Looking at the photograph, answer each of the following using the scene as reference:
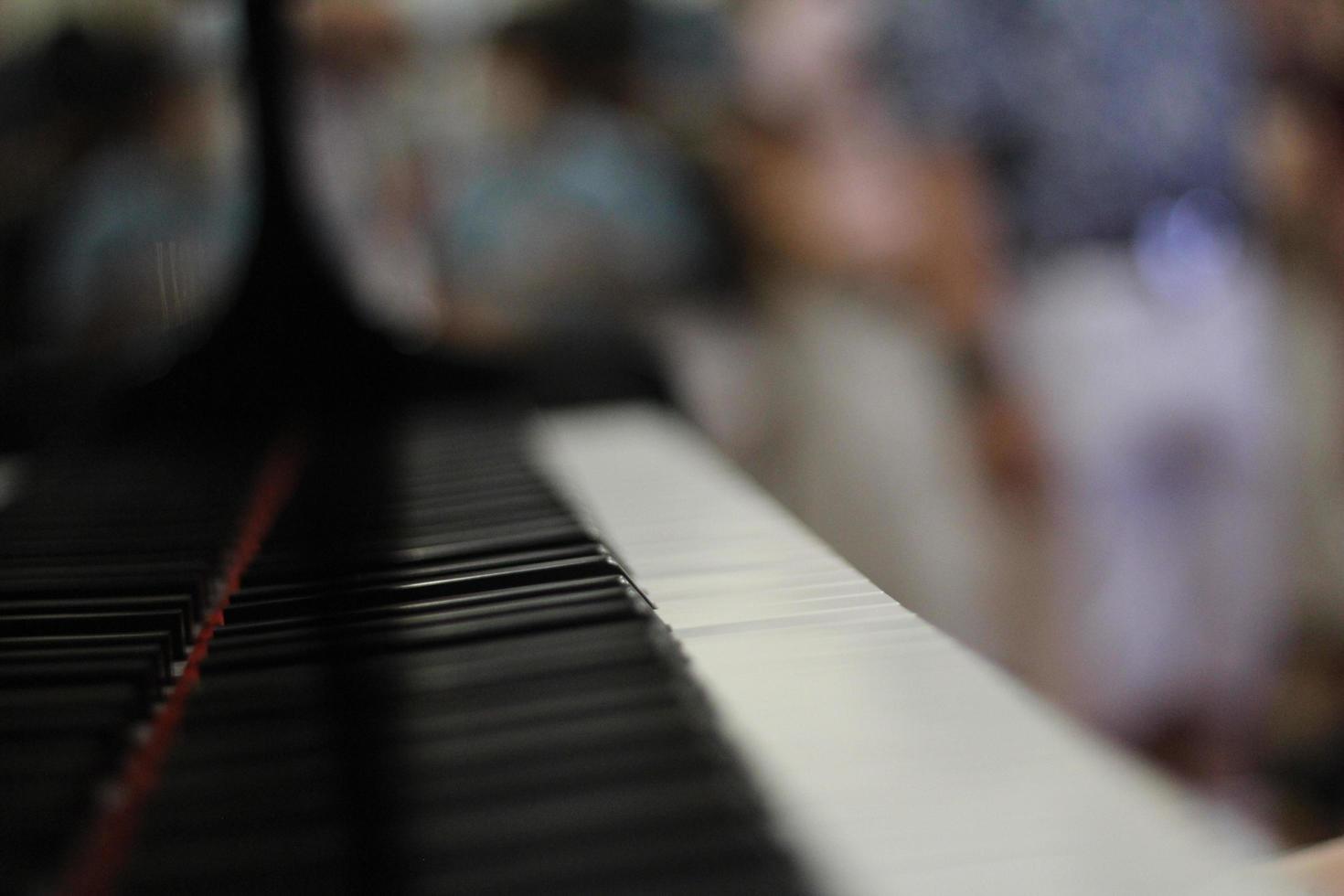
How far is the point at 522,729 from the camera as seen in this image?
0.37 meters

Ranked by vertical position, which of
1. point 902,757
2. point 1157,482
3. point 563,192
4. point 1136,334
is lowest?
point 1157,482

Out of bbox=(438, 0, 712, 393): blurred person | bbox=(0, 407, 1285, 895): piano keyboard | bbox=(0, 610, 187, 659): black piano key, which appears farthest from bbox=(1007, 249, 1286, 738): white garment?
bbox=(0, 610, 187, 659): black piano key

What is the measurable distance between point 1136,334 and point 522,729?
2118 millimetres

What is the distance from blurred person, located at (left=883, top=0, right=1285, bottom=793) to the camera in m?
2.24

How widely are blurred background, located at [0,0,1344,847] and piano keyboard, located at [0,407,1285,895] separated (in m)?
1.40

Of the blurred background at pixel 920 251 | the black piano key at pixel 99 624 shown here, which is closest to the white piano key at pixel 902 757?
the black piano key at pixel 99 624

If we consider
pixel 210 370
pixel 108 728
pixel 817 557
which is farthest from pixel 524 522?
pixel 210 370

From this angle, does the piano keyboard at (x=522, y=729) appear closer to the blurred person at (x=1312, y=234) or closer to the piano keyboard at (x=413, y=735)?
the piano keyboard at (x=413, y=735)

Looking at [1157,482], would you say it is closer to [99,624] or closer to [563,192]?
[563,192]

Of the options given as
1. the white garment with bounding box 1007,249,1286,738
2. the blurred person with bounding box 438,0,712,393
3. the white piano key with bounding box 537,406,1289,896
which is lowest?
the white garment with bounding box 1007,249,1286,738

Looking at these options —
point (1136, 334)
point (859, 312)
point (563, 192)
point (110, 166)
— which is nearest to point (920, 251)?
point (859, 312)

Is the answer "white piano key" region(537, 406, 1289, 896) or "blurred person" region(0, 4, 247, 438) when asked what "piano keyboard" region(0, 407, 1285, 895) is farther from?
"blurred person" region(0, 4, 247, 438)

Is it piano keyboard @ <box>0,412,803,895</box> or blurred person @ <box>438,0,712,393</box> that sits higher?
blurred person @ <box>438,0,712,393</box>

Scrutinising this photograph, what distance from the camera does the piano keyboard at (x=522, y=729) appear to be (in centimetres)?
29
